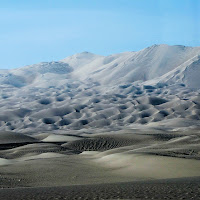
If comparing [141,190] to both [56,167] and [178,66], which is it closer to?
[56,167]

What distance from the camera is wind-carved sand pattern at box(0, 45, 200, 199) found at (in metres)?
9.17

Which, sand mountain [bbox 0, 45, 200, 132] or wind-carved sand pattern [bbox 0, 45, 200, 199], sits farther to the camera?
sand mountain [bbox 0, 45, 200, 132]

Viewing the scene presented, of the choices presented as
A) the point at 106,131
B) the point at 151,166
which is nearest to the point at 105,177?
the point at 151,166

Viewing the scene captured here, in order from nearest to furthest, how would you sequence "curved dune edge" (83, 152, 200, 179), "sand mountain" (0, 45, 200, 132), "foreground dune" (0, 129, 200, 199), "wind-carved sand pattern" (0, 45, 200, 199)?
"foreground dune" (0, 129, 200, 199) → "wind-carved sand pattern" (0, 45, 200, 199) → "curved dune edge" (83, 152, 200, 179) → "sand mountain" (0, 45, 200, 132)

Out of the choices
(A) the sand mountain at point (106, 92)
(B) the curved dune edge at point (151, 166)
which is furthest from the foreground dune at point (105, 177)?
(A) the sand mountain at point (106, 92)

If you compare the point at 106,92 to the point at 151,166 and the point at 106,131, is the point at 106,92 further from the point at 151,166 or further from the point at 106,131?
the point at 151,166

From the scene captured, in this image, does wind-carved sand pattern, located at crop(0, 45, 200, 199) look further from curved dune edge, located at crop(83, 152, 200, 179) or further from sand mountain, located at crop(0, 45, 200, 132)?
sand mountain, located at crop(0, 45, 200, 132)

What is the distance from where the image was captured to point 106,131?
1512 inches

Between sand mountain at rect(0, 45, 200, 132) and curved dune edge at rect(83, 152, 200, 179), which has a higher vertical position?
sand mountain at rect(0, 45, 200, 132)

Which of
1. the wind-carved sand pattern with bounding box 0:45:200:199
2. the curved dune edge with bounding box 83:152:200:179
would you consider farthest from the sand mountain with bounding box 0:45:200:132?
→ the curved dune edge with bounding box 83:152:200:179

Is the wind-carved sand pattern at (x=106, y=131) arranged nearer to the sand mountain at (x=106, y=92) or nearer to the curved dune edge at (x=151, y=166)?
the curved dune edge at (x=151, y=166)

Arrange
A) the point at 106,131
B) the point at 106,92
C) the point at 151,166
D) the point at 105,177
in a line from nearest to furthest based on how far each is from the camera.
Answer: the point at 105,177 < the point at 151,166 < the point at 106,131 < the point at 106,92

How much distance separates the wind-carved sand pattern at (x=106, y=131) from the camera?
9172mm

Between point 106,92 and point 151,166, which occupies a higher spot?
point 106,92
